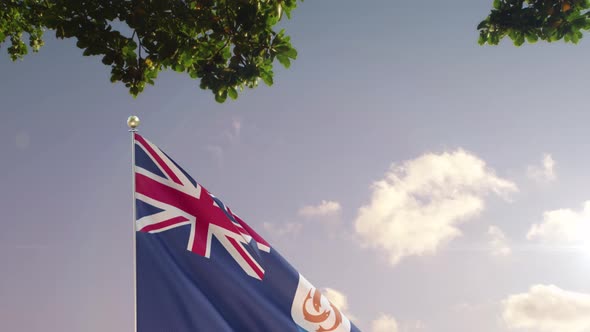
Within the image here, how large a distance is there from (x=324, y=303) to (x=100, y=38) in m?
4.72

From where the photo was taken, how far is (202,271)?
5910mm

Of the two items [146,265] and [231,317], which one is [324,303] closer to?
[231,317]

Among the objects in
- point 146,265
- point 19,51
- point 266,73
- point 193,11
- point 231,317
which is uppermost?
point 19,51

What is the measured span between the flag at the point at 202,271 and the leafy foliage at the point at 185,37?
1.92 metres

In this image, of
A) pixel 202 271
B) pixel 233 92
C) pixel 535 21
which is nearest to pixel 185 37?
pixel 233 92

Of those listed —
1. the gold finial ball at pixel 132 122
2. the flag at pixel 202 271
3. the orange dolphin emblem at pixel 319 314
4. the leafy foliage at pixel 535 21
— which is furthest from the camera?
the leafy foliage at pixel 535 21

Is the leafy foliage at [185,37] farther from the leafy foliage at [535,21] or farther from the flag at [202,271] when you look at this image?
the leafy foliage at [535,21]

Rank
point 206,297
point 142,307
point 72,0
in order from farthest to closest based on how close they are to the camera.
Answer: point 72,0
point 206,297
point 142,307

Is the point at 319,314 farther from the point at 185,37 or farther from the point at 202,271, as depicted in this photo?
the point at 185,37

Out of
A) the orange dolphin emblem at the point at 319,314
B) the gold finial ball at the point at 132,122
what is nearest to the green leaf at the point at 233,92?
the gold finial ball at the point at 132,122

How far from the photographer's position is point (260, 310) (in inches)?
232

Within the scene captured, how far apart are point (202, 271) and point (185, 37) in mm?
3842

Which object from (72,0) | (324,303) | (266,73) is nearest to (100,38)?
(72,0)

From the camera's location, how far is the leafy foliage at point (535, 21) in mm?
7895
